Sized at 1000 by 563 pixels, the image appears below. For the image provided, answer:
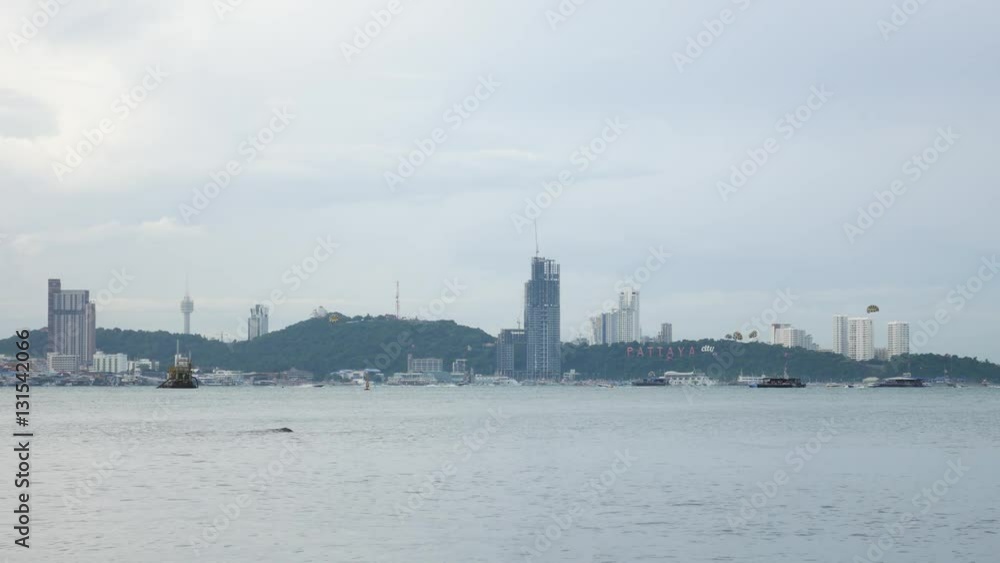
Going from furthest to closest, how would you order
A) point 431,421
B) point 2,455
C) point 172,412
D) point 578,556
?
point 172,412, point 431,421, point 2,455, point 578,556

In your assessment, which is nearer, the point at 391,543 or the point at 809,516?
the point at 391,543

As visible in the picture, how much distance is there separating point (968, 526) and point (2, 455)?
57091 millimetres

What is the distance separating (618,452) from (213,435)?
36.2 metres

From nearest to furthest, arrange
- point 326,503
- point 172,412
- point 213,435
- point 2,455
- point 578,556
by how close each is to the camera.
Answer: point 578,556 < point 326,503 < point 2,455 < point 213,435 < point 172,412

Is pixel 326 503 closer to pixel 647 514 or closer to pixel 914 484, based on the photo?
pixel 647 514

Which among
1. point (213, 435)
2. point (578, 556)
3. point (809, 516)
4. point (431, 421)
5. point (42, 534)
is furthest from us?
point (431, 421)

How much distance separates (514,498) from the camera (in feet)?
150

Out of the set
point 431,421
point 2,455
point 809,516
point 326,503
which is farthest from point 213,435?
point 809,516

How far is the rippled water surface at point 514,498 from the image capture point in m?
33.7

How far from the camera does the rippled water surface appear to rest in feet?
111

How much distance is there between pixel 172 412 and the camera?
459 feet

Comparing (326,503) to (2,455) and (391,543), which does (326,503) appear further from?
(2,455)

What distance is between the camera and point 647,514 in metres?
40.4

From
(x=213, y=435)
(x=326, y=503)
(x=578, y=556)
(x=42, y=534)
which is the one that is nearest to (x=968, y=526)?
(x=578, y=556)
